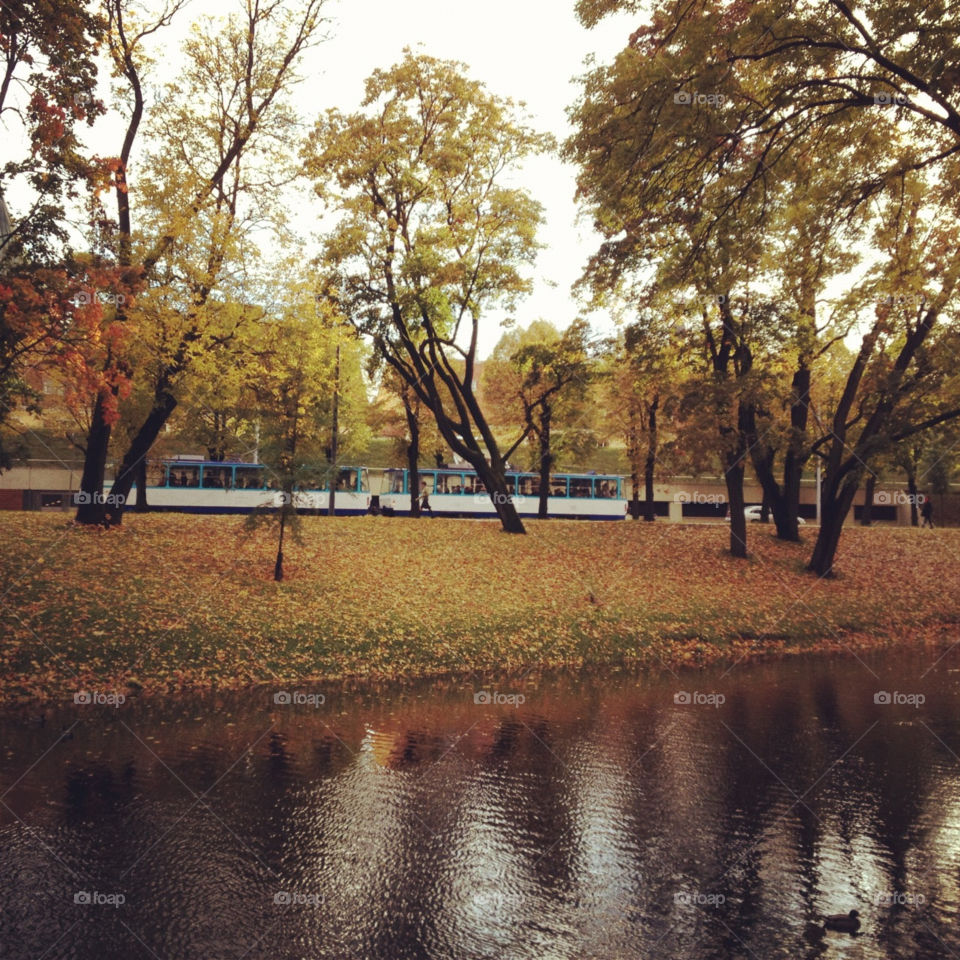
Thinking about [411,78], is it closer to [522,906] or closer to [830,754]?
[830,754]

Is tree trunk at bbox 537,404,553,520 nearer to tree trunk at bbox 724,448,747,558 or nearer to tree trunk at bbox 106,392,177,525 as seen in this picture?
tree trunk at bbox 724,448,747,558

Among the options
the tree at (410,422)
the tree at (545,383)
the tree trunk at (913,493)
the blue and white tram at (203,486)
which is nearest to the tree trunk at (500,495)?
the tree at (545,383)

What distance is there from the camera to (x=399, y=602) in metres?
18.4

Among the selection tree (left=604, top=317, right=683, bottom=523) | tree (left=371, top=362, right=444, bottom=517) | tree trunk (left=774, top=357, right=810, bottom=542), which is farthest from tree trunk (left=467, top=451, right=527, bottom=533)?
tree trunk (left=774, top=357, right=810, bottom=542)

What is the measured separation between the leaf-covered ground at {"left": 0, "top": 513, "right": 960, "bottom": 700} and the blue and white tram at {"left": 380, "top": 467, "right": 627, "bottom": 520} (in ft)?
50.4

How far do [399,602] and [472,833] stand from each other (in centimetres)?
1145

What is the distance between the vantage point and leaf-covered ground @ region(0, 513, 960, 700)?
14.0 meters

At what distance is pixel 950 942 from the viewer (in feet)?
17.4

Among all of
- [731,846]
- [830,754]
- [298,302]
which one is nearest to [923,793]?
[830,754]

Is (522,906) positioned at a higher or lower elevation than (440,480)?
lower

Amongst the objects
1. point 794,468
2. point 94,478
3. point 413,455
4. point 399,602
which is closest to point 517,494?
point 413,455

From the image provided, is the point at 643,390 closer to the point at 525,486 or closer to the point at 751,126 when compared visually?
the point at 525,486

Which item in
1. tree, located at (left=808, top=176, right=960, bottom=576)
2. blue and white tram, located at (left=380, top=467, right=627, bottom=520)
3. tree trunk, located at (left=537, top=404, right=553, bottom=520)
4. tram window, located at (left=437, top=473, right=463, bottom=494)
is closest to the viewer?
tree, located at (left=808, top=176, right=960, bottom=576)

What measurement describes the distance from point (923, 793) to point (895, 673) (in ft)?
27.5
